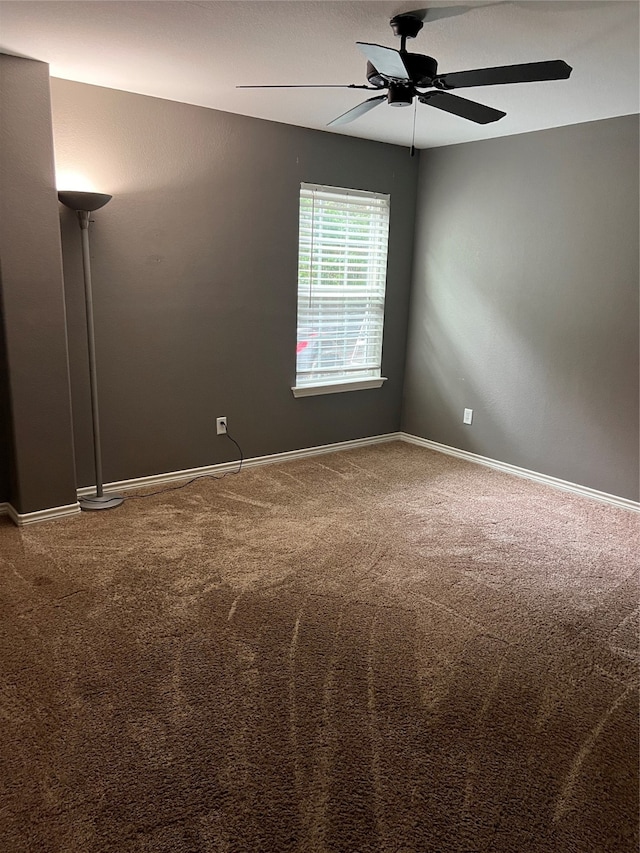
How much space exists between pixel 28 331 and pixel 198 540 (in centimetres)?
138

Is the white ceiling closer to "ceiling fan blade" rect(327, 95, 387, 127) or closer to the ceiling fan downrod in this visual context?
the ceiling fan downrod

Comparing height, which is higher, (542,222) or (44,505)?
(542,222)

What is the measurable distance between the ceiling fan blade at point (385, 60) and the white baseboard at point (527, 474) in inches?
115

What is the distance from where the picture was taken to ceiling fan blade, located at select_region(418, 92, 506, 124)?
2.51 metres

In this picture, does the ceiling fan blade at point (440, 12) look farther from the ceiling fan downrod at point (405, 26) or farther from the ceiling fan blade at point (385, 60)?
the ceiling fan blade at point (385, 60)

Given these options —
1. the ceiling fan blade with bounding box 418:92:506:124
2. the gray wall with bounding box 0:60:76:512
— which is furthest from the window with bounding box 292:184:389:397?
the ceiling fan blade with bounding box 418:92:506:124

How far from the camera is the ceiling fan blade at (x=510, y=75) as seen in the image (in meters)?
2.10

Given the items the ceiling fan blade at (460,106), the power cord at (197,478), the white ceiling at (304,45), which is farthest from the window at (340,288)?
the ceiling fan blade at (460,106)

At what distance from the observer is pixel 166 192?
379 centimetres

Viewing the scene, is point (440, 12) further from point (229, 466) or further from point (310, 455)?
point (310, 455)

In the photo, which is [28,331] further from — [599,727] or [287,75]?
[599,727]

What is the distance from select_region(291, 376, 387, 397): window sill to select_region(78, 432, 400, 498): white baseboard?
44 cm

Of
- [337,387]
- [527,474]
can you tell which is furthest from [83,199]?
[527,474]

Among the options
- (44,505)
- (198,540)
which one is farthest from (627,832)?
(44,505)
